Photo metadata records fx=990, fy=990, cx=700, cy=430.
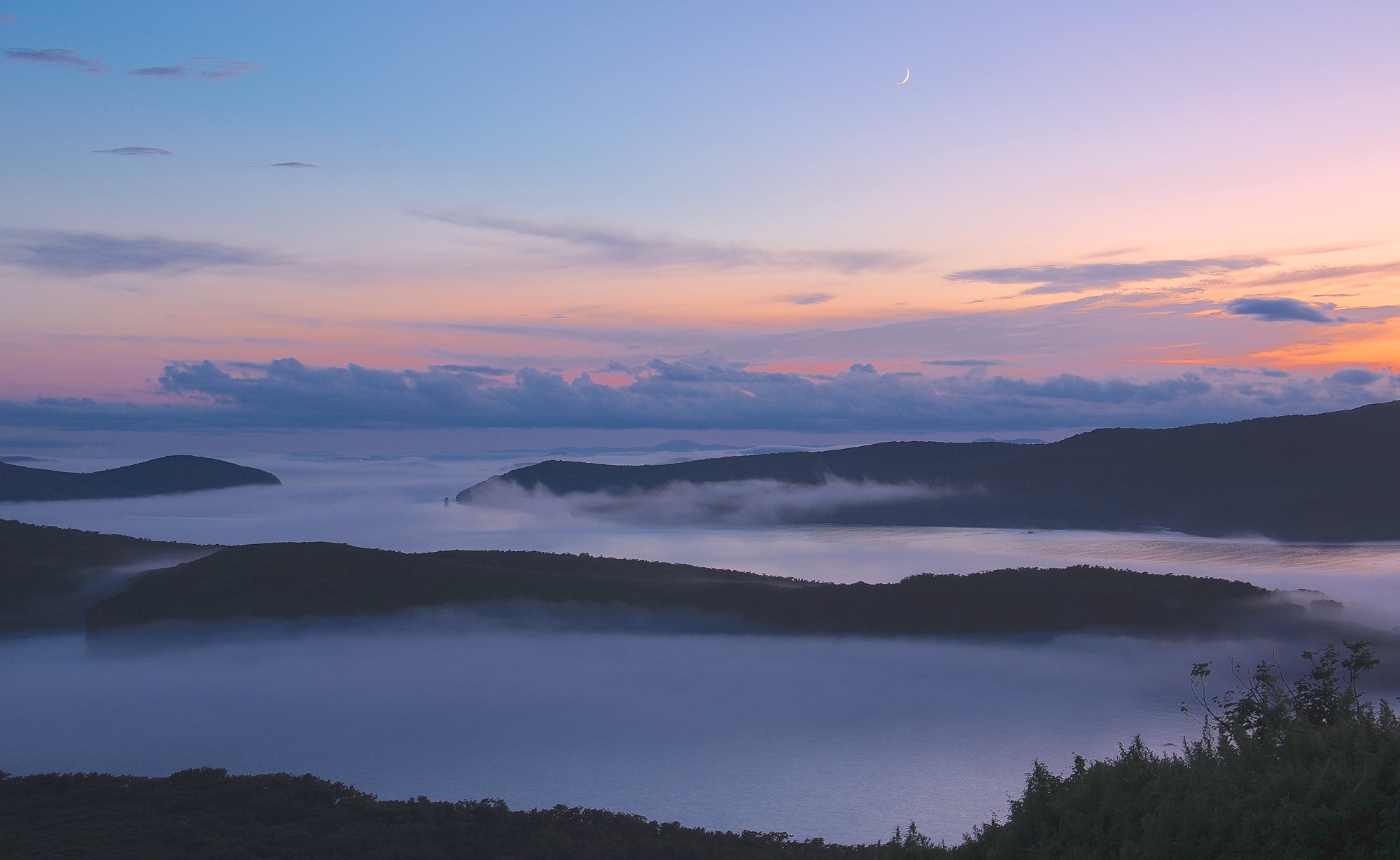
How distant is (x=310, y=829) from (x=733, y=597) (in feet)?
221

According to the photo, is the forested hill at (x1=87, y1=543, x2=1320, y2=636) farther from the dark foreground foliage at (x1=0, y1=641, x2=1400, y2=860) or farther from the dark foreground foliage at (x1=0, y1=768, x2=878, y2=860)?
the dark foreground foliage at (x1=0, y1=768, x2=878, y2=860)

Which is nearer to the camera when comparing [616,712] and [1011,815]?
[1011,815]

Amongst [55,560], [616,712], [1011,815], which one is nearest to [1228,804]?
[1011,815]

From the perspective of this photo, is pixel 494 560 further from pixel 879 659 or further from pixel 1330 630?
pixel 1330 630

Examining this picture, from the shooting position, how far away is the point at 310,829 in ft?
124

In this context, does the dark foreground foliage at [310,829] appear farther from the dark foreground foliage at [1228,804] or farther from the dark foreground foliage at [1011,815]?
the dark foreground foliage at [1228,804]

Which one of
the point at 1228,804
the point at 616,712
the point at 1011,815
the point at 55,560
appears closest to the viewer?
the point at 1228,804

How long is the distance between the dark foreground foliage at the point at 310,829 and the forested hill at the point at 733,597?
189 ft

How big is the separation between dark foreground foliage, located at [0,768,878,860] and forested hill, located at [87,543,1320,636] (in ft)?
189

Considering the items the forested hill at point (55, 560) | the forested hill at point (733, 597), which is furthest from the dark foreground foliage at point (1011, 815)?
the forested hill at point (55, 560)

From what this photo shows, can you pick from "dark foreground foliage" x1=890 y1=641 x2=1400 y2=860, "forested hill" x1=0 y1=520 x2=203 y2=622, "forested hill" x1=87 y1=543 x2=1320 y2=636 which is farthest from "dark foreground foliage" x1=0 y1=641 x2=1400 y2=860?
"forested hill" x1=0 y1=520 x2=203 y2=622

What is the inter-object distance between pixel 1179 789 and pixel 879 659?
75.4 metres

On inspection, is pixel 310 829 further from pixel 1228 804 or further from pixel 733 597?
pixel 733 597

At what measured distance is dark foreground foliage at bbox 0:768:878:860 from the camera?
35.2 metres
